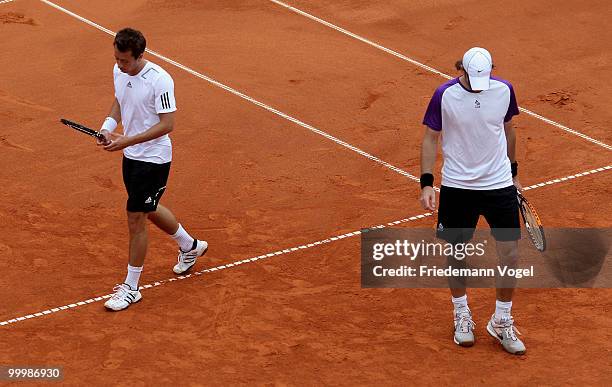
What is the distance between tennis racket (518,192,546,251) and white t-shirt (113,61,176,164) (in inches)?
123

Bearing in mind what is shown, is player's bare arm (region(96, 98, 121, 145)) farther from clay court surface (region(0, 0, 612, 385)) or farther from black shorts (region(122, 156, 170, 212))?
clay court surface (region(0, 0, 612, 385))

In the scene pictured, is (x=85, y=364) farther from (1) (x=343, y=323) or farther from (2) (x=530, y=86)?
(2) (x=530, y=86)

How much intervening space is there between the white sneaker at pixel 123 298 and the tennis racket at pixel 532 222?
137 inches

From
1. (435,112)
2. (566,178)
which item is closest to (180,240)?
(435,112)

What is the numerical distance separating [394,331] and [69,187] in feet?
15.4

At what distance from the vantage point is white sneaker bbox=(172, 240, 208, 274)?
450 inches

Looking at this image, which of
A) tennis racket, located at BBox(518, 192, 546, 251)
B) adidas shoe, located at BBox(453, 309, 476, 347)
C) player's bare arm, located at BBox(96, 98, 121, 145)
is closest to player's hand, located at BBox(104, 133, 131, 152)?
player's bare arm, located at BBox(96, 98, 121, 145)

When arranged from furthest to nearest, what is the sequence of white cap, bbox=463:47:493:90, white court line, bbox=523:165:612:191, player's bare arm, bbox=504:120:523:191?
1. white court line, bbox=523:165:612:191
2. player's bare arm, bbox=504:120:523:191
3. white cap, bbox=463:47:493:90

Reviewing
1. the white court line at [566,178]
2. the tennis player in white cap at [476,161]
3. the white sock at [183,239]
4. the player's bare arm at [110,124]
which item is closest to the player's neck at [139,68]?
the player's bare arm at [110,124]

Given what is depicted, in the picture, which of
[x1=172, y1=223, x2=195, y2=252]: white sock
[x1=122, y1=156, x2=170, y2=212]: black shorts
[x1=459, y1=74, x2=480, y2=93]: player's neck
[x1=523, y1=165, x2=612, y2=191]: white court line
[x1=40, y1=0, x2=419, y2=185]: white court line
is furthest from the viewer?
[x1=40, y1=0, x2=419, y2=185]: white court line

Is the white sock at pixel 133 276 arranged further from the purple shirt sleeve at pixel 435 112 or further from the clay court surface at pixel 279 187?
the purple shirt sleeve at pixel 435 112

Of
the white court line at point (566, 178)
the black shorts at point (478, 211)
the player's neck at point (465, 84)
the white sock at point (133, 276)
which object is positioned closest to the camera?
the player's neck at point (465, 84)

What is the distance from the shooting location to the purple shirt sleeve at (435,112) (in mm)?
9477

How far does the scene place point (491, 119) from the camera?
31.0 feet
